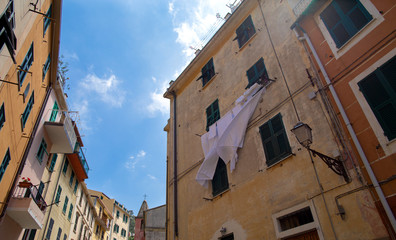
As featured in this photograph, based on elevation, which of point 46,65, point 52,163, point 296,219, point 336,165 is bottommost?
point 296,219

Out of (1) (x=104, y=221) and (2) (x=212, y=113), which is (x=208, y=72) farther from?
(1) (x=104, y=221)

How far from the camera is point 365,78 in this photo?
268 inches

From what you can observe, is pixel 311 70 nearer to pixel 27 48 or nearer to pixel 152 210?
pixel 27 48

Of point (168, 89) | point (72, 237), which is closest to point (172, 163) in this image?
point (168, 89)

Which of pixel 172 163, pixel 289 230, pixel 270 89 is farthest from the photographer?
pixel 172 163

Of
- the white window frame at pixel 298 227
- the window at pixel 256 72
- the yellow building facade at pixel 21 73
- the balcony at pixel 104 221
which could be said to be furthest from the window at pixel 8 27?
the balcony at pixel 104 221

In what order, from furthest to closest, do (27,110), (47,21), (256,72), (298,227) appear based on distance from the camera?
(47,21) → (27,110) → (256,72) → (298,227)

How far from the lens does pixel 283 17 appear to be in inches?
420

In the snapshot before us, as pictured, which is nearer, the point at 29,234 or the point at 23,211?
the point at 23,211

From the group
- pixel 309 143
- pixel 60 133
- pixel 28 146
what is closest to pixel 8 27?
pixel 28 146

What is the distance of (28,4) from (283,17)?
9.56m

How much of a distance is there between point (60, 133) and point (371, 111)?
1517cm

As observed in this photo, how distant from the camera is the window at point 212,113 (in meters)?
12.6

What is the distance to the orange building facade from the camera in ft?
19.7
